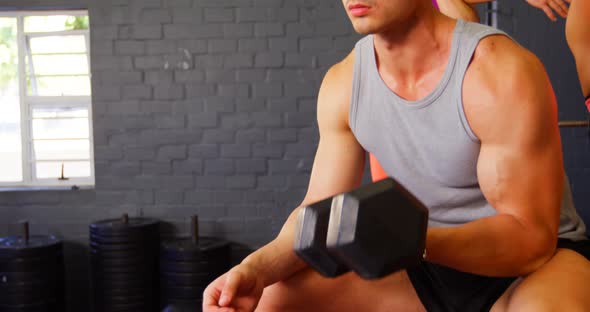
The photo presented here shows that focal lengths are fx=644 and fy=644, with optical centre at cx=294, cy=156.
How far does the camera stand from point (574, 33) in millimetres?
1441

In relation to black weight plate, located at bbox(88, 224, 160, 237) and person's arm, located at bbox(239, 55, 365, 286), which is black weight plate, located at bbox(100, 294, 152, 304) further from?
person's arm, located at bbox(239, 55, 365, 286)

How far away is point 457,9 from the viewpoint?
189 centimetres

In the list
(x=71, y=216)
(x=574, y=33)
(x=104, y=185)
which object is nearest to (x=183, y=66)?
(x=104, y=185)

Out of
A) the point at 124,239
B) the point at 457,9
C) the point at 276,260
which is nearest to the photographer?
the point at 276,260

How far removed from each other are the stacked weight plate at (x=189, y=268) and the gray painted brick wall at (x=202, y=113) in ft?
1.43

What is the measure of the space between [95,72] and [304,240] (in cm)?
340

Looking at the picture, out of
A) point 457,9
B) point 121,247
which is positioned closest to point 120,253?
point 121,247

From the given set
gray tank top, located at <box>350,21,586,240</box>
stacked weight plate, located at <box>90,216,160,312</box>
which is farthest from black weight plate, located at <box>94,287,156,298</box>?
gray tank top, located at <box>350,21,586,240</box>

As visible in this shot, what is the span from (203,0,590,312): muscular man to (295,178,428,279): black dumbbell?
0.62ft

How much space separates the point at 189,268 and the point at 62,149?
49.9 inches

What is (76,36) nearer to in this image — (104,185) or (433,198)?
(104,185)

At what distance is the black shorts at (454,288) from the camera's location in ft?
3.61

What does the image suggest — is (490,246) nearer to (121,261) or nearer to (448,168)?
(448,168)

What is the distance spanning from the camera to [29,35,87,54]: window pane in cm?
399
